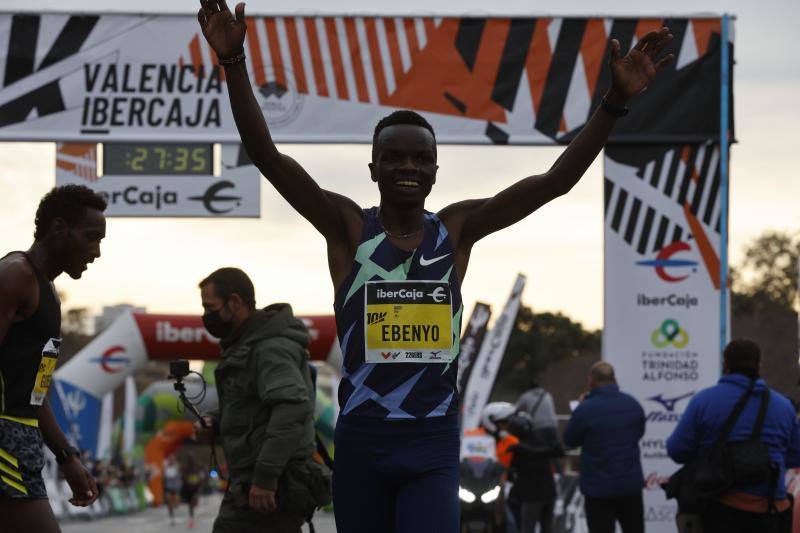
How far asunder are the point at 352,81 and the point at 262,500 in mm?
8198

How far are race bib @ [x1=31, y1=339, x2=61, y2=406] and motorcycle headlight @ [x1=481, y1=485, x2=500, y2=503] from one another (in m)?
9.27

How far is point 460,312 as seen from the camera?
4270 mm

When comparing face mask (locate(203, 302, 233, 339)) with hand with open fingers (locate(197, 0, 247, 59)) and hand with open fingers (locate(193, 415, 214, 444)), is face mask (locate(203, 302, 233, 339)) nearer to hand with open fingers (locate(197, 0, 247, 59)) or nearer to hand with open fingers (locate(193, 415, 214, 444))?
hand with open fingers (locate(193, 415, 214, 444))

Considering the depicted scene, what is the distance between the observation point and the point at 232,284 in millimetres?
6273

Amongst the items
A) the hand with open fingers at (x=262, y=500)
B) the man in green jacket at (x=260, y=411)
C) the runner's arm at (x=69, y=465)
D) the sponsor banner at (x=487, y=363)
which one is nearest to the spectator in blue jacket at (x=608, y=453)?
the man in green jacket at (x=260, y=411)

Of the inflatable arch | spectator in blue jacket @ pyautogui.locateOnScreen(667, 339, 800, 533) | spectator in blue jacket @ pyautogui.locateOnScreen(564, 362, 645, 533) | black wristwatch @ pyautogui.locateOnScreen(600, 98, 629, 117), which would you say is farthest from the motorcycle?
black wristwatch @ pyautogui.locateOnScreen(600, 98, 629, 117)

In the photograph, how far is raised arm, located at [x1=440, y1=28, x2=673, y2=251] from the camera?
4297 mm

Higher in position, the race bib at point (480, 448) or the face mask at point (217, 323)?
the face mask at point (217, 323)

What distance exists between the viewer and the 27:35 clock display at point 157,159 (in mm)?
13289

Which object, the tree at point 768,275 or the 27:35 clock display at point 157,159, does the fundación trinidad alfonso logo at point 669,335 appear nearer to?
the 27:35 clock display at point 157,159

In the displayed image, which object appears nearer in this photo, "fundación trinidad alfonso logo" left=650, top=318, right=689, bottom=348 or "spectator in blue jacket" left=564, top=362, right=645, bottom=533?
"spectator in blue jacket" left=564, top=362, right=645, bottom=533

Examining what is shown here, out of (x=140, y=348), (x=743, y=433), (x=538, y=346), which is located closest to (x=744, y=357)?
(x=743, y=433)

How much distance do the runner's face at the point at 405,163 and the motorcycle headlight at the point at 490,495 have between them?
389 inches

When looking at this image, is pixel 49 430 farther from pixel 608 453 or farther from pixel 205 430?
pixel 608 453
